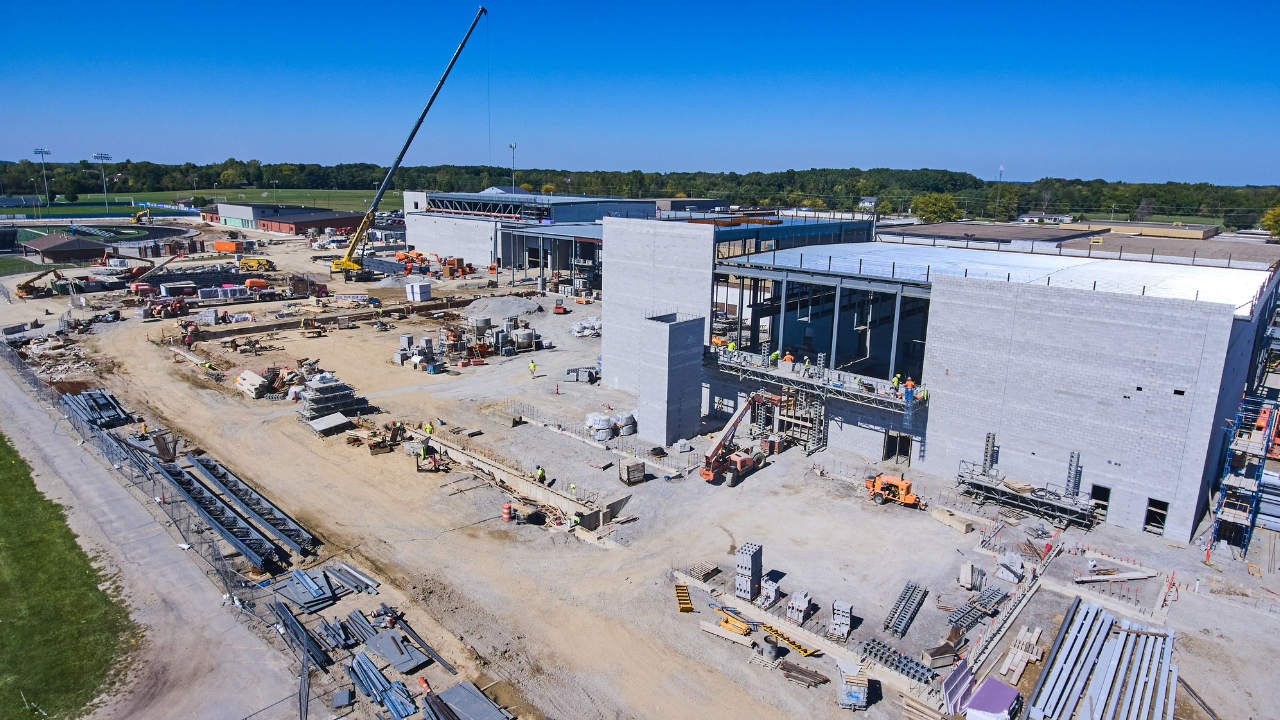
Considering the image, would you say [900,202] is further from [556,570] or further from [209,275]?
[556,570]

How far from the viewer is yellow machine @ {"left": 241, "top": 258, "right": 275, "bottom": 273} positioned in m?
89.8

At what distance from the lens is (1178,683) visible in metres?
19.4

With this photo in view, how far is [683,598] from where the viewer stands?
2270cm

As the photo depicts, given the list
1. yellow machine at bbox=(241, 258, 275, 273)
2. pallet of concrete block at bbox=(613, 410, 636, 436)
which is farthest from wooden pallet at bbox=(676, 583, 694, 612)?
yellow machine at bbox=(241, 258, 275, 273)

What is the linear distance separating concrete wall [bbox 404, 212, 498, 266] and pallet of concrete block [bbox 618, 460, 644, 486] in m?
64.0

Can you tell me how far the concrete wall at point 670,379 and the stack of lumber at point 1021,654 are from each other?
17.6m

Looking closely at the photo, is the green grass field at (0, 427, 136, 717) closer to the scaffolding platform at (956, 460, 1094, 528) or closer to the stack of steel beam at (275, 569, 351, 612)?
the stack of steel beam at (275, 569, 351, 612)

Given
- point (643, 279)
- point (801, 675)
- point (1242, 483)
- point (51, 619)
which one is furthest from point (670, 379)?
point (51, 619)

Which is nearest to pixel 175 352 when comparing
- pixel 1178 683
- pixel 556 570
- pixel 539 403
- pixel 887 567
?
pixel 539 403

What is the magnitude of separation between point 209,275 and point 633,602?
80151 mm

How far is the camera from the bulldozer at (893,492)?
1153 inches

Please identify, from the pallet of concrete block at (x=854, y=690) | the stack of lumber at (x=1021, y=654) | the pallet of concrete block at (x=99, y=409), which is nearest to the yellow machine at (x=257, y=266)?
the pallet of concrete block at (x=99, y=409)

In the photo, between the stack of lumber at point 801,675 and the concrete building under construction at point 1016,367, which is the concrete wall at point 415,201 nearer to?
the concrete building under construction at point 1016,367

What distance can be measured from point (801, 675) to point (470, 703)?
8399 mm
